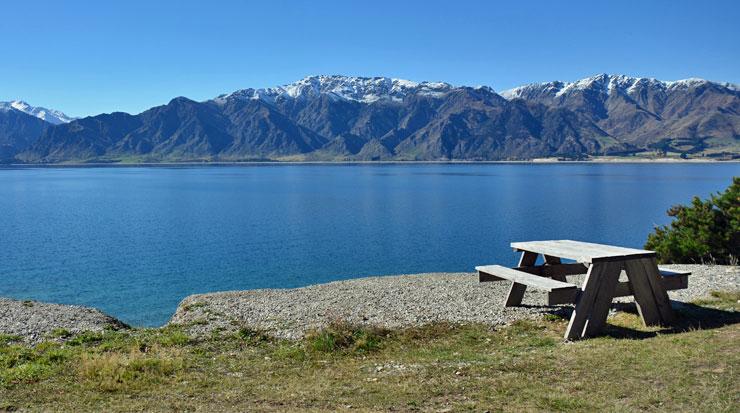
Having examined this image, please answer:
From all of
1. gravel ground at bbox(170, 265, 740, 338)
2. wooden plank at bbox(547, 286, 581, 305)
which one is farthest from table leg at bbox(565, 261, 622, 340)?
gravel ground at bbox(170, 265, 740, 338)

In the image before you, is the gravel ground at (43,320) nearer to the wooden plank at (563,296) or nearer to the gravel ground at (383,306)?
the gravel ground at (383,306)

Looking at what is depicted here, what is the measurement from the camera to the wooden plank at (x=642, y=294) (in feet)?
53.1

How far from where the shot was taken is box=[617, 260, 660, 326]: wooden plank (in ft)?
53.1

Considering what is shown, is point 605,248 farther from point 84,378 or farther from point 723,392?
point 84,378

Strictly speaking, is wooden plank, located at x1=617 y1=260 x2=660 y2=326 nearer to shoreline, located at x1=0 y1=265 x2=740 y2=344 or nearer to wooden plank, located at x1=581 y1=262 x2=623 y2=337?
wooden plank, located at x1=581 y1=262 x2=623 y2=337

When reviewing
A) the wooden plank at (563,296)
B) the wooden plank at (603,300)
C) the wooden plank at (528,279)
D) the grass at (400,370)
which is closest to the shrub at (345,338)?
the grass at (400,370)

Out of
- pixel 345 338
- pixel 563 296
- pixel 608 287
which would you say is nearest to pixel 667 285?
pixel 608 287

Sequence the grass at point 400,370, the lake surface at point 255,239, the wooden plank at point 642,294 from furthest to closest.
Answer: the lake surface at point 255,239 → the wooden plank at point 642,294 → the grass at point 400,370

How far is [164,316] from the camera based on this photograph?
35.1 meters

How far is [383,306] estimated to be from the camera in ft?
71.7

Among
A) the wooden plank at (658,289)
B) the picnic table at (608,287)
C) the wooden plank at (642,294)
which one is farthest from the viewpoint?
the wooden plank at (658,289)

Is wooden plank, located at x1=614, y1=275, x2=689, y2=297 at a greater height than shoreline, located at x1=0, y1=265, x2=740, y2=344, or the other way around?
wooden plank, located at x1=614, y1=275, x2=689, y2=297

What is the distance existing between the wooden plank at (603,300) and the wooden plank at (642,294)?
0.44 metres

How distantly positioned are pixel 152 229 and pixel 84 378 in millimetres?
74608
